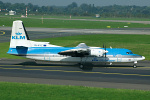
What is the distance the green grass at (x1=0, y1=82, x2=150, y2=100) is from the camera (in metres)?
24.2

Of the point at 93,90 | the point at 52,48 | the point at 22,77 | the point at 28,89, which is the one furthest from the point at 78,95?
the point at 52,48

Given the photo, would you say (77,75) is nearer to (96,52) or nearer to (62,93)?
(96,52)

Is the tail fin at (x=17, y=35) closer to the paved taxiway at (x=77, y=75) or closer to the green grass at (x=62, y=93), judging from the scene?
the paved taxiway at (x=77, y=75)

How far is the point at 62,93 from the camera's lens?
25.8 metres

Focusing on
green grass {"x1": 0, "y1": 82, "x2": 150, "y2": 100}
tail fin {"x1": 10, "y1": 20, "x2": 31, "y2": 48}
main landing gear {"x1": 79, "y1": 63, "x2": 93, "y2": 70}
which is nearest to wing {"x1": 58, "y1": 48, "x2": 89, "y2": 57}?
main landing gear {"x1": 79, "y1": 63, "x2": 93, "y2": 70}

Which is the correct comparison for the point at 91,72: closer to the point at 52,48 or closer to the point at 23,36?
the point at 52,48

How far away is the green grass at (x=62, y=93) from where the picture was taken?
24.2 m

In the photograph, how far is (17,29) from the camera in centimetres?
4041

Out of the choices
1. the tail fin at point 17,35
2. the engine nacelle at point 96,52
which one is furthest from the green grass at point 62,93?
the tail fin at point 17,35

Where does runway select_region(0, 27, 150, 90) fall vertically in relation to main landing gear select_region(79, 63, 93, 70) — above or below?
below

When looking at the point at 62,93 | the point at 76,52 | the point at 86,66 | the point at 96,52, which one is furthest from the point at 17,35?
the point at 62,93

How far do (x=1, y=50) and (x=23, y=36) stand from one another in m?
18.4

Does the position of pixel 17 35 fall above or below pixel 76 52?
above

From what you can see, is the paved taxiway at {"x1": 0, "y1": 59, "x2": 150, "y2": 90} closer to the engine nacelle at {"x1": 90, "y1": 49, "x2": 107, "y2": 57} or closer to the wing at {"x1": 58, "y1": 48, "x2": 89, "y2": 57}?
the wing at {"x1": 58, "y1": 48, "x2": 89, "y2": 57}
